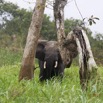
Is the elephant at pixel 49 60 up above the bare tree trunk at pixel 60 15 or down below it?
below

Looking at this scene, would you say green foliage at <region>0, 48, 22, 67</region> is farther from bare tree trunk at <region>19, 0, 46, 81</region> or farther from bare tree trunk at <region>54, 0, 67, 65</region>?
bare tree trunk at <region>54, 0, 67, 65</region>

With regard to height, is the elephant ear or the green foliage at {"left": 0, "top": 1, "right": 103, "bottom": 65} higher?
the green foliage at {"left": 0, "top": 1, "right": 103, "bottom": 65}

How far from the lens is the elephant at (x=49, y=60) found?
8484 mm

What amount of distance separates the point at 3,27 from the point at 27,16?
2.17 metres

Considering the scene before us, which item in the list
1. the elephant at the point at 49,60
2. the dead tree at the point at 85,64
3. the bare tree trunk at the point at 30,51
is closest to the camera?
the dead tree at the point at 85,64

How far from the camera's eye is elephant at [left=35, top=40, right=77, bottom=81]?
8484 mm

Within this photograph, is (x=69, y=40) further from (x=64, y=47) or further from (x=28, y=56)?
(x=28, y=56)

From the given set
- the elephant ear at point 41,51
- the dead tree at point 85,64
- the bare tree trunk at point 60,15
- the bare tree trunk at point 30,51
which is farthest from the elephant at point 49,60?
the dead tree at point 85,64

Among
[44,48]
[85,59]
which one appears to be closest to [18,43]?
[44,48]

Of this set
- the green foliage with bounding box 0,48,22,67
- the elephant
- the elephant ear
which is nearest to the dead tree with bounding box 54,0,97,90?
the elephant

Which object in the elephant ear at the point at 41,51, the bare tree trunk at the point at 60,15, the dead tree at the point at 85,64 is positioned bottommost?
the dead tree at the point at 85,64

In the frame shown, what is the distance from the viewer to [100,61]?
17.2 meters

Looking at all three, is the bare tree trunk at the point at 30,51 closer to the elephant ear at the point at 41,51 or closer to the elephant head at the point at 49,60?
the elephant head at the point at 49,60

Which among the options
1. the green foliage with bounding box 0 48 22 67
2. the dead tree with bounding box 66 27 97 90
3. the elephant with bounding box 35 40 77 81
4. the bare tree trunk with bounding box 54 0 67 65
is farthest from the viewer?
the green foliage with bounding box 0 48 22 67
